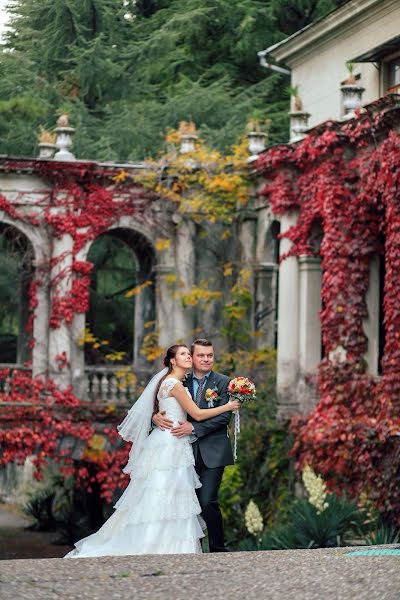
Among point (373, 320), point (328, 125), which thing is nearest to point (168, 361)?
point (373, 320)

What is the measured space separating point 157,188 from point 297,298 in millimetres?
3495

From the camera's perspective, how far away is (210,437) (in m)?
12.0

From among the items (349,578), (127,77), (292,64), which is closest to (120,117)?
(127,77)

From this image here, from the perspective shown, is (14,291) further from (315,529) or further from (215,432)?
(215,432)

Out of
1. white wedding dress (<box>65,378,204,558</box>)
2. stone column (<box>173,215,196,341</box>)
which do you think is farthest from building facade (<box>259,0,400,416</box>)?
white wedding dress (<box>65,378,204,558</box>)

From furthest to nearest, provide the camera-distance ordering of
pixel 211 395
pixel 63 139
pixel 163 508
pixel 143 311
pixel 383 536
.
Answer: pixel 143 311 → pixel 63 139 → pixel 383 536 → pixel 163 508 → pixel 211 395

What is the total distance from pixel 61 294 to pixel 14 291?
8272 mm

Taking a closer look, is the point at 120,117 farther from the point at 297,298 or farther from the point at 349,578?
the point at 349,578

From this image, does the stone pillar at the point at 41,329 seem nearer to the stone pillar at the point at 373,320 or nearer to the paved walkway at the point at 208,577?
the stone pillar at the point at 373,320

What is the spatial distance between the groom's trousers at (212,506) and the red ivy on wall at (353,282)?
6479mm

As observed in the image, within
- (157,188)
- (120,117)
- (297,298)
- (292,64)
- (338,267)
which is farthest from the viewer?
(120,117)

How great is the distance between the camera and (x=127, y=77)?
114ft

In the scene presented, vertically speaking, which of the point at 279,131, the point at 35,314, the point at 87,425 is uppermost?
the point at 279,131

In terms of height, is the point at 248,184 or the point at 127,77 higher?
the point at 127,77
